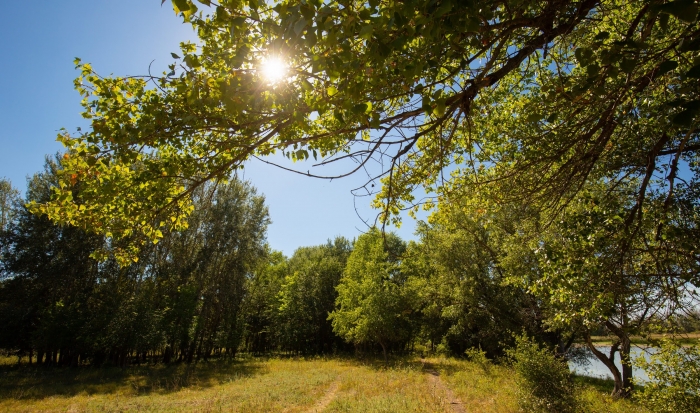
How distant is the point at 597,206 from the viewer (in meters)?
5.13

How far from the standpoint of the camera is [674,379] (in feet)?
23.7

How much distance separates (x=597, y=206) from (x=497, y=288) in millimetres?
17553

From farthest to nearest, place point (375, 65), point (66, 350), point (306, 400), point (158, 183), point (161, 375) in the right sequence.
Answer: point (66, 350)
point (161, 375)
point (306, 400)
point (158, 183)
point (375, 65)

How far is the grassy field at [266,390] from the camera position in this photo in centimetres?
1171

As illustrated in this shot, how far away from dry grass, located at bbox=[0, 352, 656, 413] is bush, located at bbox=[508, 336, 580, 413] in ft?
3.27

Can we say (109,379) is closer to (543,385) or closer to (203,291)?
(203,291)

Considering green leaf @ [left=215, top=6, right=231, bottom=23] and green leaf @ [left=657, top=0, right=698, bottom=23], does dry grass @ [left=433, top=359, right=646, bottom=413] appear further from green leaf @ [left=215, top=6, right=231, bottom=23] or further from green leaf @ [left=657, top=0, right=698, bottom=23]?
green leaf @ [left=215, top=6, right=231, bottom=23]

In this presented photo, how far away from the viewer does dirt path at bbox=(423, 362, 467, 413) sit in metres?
11.9

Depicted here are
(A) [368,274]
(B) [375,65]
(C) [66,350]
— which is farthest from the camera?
(A) [368,274]

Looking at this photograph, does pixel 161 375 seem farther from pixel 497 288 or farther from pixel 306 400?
pixel 497 288

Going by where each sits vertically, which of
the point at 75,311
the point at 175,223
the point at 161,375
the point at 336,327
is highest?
the point at 175,223

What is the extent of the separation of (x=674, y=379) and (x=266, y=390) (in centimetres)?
1398

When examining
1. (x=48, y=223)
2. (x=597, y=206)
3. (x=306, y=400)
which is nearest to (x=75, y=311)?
(x=48, y=223)

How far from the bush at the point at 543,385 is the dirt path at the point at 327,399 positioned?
6.64m
